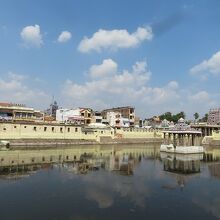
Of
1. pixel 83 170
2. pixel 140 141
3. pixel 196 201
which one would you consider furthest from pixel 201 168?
pixel 140 141

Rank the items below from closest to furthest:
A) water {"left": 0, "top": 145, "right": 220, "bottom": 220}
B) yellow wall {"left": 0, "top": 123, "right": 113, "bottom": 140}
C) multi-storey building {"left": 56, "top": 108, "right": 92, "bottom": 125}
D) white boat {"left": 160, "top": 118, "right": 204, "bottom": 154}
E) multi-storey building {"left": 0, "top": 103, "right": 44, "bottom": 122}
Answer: water {"left": 0, "top": 145, "right": 220, "bottom": 220} < white boat {"left": 160, "top": 118, "right": 204, "bottom": 154} < yellow wall {"left": 0, "top": 123, "right": 113, "bottom": 140} < multi-storey building {"left": 0, "top": 103, "right": 44, "bottom": 122} < multi-storey building {"left": 56, "top": 108, "right": 92, "bottom": 125}

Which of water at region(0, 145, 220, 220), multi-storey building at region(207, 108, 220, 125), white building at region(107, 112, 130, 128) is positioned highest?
multi-storey building at region(207, 108, 220, 125)

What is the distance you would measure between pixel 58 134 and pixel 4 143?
1548 cm

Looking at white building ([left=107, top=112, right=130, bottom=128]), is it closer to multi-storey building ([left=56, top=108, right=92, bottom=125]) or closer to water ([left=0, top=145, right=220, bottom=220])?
multi-storey building ([left=56, top=108, right=92, bottom=125])

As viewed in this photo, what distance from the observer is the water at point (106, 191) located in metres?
21.0

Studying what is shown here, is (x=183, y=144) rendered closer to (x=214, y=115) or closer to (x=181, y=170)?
(x=181, y=170)

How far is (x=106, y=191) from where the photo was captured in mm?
27391

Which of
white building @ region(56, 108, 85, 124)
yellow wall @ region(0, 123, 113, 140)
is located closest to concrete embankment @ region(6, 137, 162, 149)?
yellow wall @ region(0, 123, 113, 140)

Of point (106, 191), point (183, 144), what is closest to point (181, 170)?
point (106, 191)

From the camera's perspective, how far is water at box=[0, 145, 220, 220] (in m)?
21.0

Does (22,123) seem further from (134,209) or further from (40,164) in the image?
(134,209)

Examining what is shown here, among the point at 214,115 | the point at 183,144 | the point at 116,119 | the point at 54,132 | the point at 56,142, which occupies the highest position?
the point at 214,115

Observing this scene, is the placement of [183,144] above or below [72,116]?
below

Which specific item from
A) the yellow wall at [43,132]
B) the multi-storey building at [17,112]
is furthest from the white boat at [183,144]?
the multi-storey building at [17,112]
